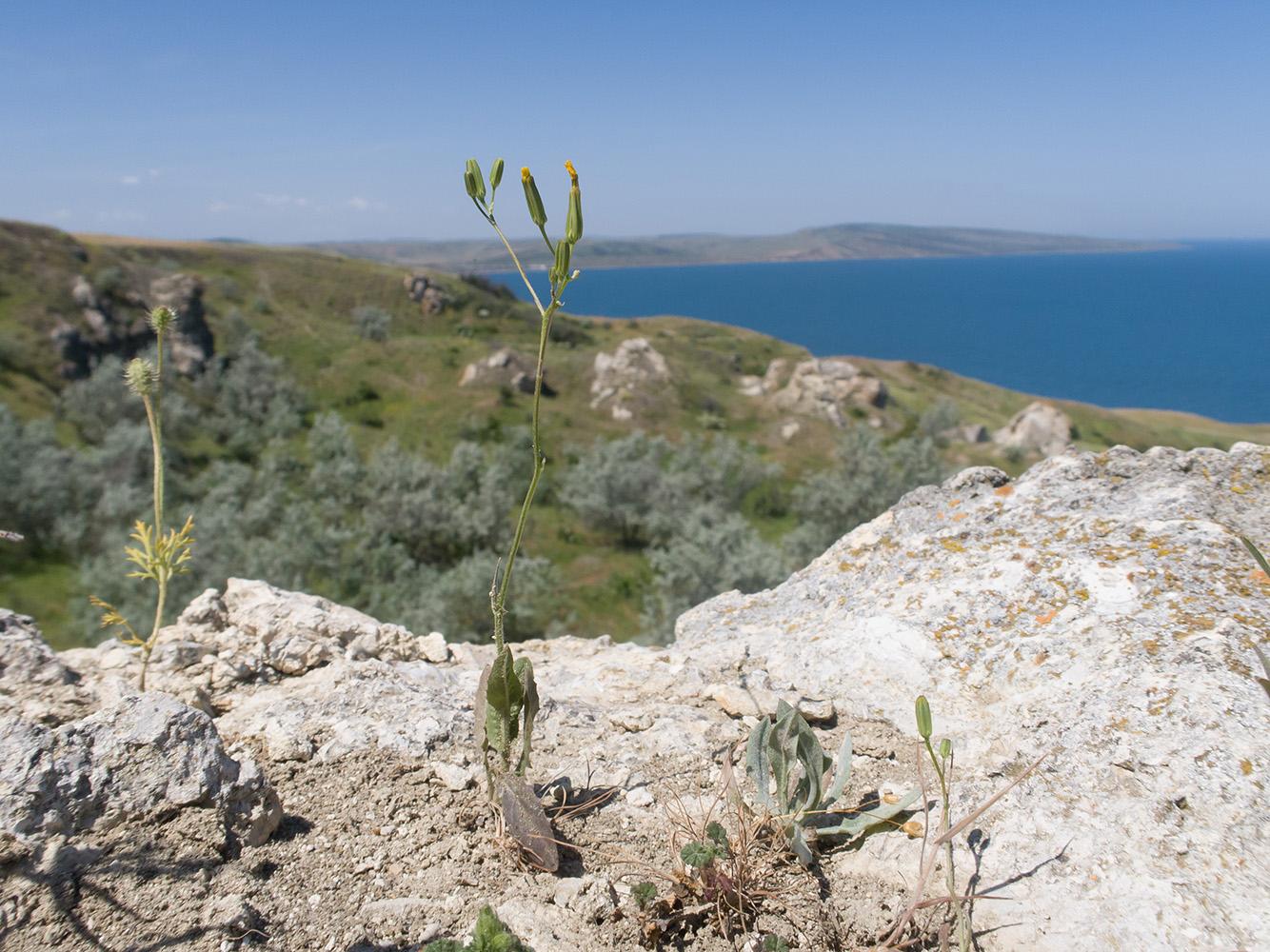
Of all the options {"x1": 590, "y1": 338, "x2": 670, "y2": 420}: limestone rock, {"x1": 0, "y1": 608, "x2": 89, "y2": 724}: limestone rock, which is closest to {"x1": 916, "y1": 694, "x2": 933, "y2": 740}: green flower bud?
{"x1": 0, "y1": 608, "x2": 89, "y2": 724}: limestone rock

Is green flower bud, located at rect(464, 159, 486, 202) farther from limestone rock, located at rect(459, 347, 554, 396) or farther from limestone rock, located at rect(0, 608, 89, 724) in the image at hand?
limestone rock, located at rect(459, 347, 554, 396)

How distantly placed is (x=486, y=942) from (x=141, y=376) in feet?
10.5

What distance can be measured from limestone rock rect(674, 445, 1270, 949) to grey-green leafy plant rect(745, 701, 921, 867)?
40cm

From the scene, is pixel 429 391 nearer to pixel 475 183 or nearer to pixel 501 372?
pixel 501 372

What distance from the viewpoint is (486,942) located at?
6.49ft

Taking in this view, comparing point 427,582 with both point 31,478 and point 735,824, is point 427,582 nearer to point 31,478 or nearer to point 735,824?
point 31,478

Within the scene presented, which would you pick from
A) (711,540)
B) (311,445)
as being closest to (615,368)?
(311,445)

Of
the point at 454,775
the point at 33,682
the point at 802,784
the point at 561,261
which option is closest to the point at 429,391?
the point at 33,682

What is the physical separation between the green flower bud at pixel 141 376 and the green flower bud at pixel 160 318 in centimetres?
23

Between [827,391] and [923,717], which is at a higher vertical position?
[923,717]

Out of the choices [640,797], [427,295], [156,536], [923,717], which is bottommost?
[640,797]

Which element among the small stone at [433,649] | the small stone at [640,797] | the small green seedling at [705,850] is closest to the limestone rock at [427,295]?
the small stone at [433,649]

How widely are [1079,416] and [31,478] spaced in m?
83.0

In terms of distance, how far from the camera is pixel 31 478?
26484 millimetres
